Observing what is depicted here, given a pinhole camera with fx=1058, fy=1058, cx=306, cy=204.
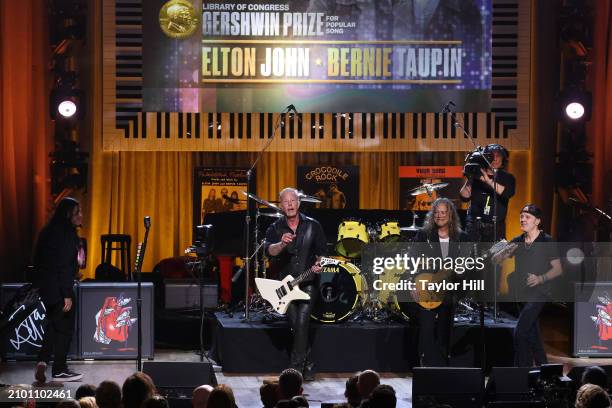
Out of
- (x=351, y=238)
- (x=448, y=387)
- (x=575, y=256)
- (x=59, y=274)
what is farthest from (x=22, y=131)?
(x=448, y=387)

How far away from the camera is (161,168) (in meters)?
13.8

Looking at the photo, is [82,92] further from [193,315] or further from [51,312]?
[51,312]

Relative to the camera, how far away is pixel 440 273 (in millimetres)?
8898

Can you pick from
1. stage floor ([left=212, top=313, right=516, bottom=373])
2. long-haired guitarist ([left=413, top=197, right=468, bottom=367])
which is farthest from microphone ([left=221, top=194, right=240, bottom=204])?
long-haired guitarist ([left=413, top=197, right=468, bottom=367])

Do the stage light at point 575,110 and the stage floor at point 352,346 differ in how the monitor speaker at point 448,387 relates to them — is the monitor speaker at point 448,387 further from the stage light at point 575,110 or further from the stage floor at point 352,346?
the stage light at point 575,110

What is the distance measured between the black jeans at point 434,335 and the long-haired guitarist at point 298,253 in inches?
38.4

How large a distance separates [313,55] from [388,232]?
121 inches

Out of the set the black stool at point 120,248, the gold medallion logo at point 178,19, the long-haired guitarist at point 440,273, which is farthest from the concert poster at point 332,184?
the long-haired guitarist at point 440,273

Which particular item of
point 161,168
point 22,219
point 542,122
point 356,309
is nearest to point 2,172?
point 22,219

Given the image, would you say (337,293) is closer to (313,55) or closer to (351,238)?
(351,238)

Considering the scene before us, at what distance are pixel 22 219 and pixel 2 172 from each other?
83 centimetres

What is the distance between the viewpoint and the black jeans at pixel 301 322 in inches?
359

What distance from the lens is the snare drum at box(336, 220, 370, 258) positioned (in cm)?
1039

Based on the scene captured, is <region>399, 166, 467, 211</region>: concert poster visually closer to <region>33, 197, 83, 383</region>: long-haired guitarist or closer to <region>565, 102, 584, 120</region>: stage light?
<region>565, 102, 584, 120</region>: stage light
